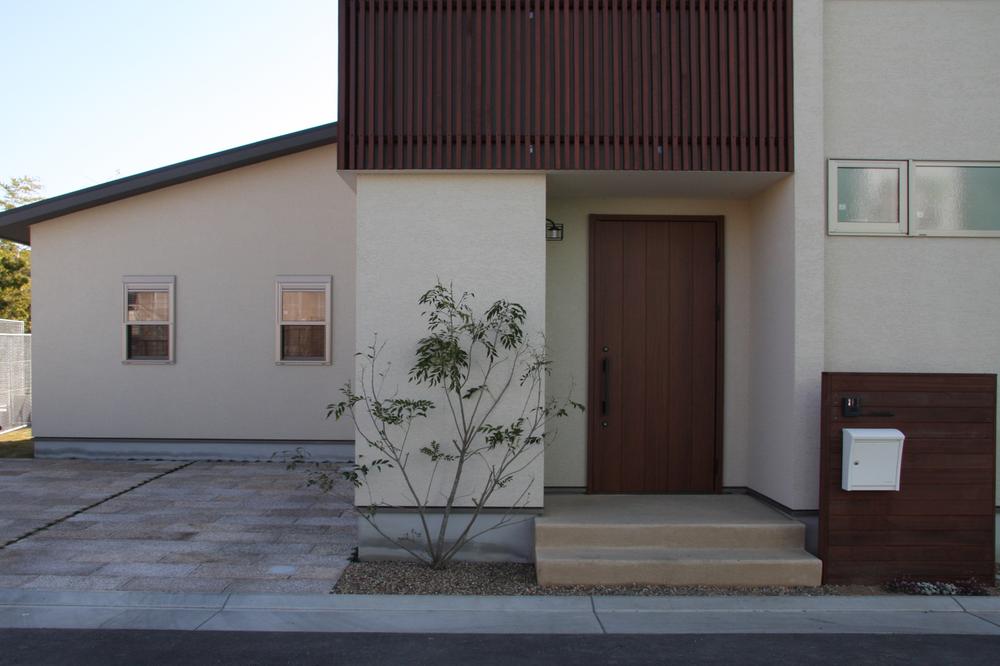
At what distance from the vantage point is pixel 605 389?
6766 mm

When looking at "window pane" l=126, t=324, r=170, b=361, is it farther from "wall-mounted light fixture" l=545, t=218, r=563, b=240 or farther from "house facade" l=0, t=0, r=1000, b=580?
"wall-mounted light fixture" l=545, t=218, r=563, b=240

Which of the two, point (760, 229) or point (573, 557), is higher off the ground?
point (760, 229)

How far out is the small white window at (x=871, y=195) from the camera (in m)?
5.95

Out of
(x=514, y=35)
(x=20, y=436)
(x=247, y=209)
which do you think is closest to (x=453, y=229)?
(x=514, y=35)

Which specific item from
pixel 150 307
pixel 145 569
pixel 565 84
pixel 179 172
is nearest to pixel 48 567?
pixel 145 569

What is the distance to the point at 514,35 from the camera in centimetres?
607

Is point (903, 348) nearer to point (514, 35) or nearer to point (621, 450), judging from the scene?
point (621, 450)

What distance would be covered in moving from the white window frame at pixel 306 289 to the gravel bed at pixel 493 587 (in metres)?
4.92

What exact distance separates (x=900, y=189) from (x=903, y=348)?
1.33 m

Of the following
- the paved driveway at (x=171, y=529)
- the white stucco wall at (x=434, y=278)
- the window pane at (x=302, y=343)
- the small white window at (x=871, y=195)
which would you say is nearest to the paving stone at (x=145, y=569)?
the paved driveway at (x=171, y=529)

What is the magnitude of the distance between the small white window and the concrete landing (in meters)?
2.56

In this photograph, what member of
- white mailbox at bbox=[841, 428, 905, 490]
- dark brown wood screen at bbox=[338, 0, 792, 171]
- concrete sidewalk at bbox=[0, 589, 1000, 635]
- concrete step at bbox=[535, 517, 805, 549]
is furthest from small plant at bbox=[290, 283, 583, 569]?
white mailbox at bbox=[841, 428, 905, 490]

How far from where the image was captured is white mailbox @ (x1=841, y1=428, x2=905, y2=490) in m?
5.33

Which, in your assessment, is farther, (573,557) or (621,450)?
(621,450)
